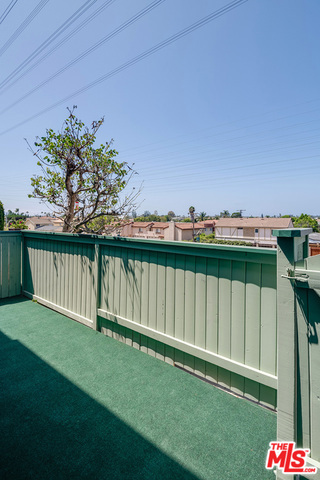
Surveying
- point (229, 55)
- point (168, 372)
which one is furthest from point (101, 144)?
point (229, 55)

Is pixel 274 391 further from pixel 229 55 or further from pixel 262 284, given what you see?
pixel 229 55

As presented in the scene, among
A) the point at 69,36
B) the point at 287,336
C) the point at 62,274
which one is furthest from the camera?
the point at 69,36

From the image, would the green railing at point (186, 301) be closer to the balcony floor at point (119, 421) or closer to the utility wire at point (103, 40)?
the balcony floor at point (119, 421)

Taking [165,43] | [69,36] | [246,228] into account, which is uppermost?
[165,43]

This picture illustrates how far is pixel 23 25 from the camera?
7988 mm

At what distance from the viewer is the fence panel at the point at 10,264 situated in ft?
13.7

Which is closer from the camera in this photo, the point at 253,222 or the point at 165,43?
the point at 165,43

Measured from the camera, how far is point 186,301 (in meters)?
2.13

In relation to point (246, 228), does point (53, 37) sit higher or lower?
higher

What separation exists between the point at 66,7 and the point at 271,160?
4109 cm

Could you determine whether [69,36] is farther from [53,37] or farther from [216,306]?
[216,306]

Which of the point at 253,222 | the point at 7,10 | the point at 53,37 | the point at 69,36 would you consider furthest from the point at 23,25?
the point at 253,222

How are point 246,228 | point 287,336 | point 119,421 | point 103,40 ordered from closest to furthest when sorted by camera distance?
point 287,336 < point 119,421 < point 103,40 < point 246,228

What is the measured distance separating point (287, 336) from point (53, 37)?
40.1 ft
